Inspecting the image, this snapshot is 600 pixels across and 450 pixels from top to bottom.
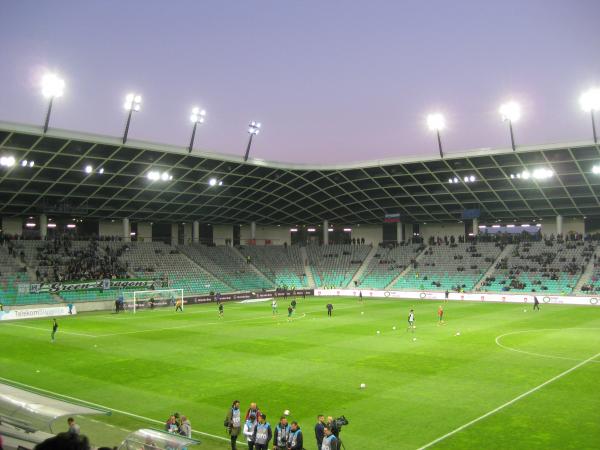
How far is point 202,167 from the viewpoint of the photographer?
220 feet

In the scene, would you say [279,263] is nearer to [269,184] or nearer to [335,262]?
[335,262]

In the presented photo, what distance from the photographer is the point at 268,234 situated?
99.6 metres

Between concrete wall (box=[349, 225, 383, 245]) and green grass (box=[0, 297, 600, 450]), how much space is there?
50.2 meters

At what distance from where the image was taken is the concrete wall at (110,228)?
7838 centimetres

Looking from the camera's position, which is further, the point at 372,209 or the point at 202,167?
the point at 372,209

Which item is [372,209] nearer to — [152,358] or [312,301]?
[312,301]

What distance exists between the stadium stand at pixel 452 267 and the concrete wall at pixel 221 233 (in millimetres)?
29686

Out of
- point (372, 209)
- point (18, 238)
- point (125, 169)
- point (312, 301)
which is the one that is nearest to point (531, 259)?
point (372, 209)

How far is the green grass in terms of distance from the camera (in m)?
18.5

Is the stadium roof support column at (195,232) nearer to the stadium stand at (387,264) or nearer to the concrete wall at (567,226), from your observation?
the stadium stand at (387,264)

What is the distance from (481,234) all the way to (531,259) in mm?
14096

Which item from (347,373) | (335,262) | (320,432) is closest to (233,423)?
(320,432)

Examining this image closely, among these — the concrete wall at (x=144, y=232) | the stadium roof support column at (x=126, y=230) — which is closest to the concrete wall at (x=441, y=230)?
the concrete wall at (x=144, y=232)

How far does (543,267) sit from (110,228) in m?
58.5
